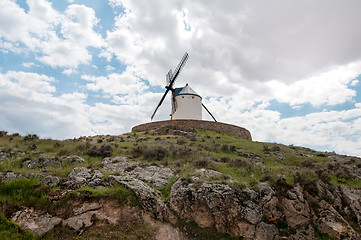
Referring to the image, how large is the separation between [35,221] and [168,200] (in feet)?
21.8

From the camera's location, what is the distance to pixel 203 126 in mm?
35438

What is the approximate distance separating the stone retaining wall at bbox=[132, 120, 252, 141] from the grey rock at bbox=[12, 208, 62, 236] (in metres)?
23.9

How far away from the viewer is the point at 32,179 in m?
13.2

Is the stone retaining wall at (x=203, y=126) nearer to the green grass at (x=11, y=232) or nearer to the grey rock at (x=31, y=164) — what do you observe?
the grey rock at (x=31, y=164)

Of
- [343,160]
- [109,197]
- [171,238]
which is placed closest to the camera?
[171,238]

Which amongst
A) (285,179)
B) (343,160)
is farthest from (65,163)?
(343,160)

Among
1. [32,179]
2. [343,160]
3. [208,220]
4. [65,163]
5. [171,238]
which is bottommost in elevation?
[171,238]

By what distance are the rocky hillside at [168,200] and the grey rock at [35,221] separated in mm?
41

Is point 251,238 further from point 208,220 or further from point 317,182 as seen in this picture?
point 317,182

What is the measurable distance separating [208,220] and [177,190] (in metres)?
2.40

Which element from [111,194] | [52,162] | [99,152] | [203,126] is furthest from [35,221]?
[203,126]

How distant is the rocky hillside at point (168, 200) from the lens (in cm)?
1163

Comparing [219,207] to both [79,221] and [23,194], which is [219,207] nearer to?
[79,221]

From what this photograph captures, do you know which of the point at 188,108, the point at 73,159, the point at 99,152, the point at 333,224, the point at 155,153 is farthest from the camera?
the point at 188,108
